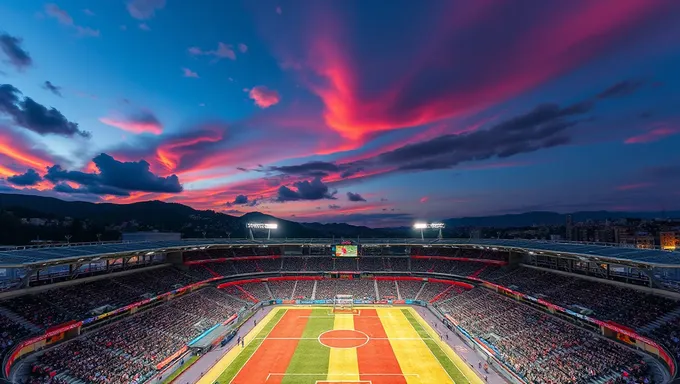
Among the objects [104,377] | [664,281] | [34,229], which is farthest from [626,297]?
[34,229]

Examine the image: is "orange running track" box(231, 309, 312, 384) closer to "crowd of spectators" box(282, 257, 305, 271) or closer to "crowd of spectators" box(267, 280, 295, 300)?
"crowd of spectators" box(267, 280, 295, 300)

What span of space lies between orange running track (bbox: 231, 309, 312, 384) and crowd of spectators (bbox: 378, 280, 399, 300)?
759 inches

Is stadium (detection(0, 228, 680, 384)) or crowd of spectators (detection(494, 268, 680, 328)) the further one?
crowd of spectators (detection(494, 268, 680, 328))

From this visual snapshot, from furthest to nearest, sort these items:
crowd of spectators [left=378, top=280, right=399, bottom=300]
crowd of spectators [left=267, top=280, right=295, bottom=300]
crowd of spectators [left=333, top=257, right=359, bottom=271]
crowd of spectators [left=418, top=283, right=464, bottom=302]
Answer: crowd of spectators [left=333, top=257, right=359, bottom=271]
crowd of spectators [left=267, top=280, right=295, bottom=300]
crowd of spectators [left=378, top=280, right=399, bottom=300]
crowd of spectators [left=418, top=283, right=464, bottom=302]

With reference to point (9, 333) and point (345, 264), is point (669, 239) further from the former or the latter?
point (9, 333)

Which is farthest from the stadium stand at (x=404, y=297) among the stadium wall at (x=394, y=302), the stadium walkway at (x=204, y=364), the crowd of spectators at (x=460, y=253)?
the stadium walkway at (x=204, y=364)

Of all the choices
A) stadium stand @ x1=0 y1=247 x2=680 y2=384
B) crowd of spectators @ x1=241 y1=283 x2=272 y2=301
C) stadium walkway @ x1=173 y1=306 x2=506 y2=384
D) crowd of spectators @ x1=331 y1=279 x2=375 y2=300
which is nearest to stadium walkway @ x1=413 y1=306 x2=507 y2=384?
stadium walkway @ x1=173 y1=306 x2=506 y2=384

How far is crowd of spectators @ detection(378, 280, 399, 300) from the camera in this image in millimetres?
73812

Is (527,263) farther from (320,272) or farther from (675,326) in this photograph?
(320,272)

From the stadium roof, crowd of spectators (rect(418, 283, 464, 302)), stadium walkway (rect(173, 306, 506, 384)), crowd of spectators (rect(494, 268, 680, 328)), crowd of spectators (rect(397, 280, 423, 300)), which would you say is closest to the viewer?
the stadium roof

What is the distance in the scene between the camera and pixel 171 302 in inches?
2196

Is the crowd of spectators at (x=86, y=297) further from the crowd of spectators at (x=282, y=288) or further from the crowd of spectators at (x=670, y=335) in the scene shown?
the crowd of spectators at (x=670, y=335)

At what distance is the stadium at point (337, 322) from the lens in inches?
1313

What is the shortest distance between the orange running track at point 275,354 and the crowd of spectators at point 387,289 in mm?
19272
